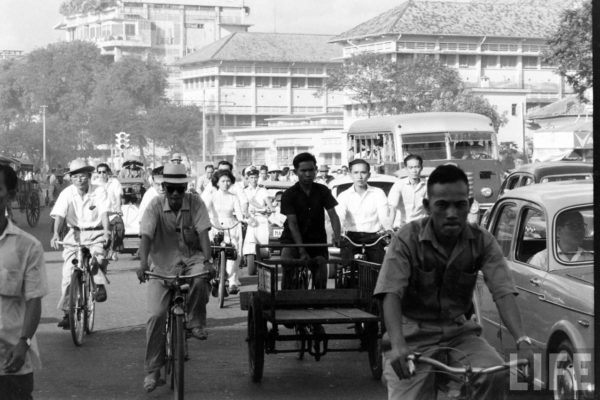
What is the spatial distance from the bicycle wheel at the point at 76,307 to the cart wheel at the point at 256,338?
8.31ft

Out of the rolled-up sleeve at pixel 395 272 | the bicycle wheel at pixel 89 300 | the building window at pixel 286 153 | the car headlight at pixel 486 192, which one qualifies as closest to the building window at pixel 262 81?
→ the building window at pixel 286 153

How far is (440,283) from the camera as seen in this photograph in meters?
5.66

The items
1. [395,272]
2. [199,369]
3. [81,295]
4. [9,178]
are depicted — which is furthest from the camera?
[81,295]

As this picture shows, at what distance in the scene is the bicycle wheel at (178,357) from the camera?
8789 millimetres

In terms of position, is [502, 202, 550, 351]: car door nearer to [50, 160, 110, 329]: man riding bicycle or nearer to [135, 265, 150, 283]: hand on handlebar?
[135, 265, 150, 283]: hand on handlebar

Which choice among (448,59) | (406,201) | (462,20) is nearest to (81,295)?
(406,201)

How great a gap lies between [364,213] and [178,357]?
531 centimetres

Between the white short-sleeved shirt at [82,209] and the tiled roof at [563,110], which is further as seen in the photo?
the tiled roof at [563,110]

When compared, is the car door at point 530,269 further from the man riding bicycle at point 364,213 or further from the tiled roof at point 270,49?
the tiled roof at point 270,49

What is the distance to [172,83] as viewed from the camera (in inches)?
7101

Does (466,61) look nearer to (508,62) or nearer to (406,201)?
(508,62)

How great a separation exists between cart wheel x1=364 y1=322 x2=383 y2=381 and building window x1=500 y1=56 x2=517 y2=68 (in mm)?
118329

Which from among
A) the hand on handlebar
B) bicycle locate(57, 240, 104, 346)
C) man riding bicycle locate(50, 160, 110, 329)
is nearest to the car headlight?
man riding bicycle locate(50, 160, 110, 329)

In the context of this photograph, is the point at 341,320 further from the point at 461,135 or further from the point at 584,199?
the point at 461,135
